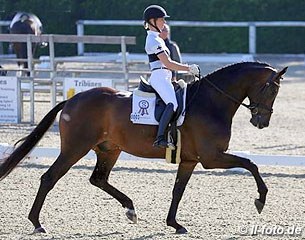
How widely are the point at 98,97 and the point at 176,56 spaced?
243 inches

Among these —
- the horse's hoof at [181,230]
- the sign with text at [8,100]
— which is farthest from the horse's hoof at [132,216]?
the sign with text at [8,100]

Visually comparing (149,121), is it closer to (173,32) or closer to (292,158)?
(292,158)

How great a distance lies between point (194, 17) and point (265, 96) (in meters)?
22.5

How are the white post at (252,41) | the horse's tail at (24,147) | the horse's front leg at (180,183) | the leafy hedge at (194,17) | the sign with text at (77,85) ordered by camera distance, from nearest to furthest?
the horse's front leg at (180,183)
the horse's tail at (24,147)
the sign with text at (77,85)
the white post at (252,41)
the leafy hedge at (194,17)

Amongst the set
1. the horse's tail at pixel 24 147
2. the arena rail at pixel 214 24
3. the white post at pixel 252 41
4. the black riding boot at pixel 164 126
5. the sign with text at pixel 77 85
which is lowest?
the white post at pixel 252 41

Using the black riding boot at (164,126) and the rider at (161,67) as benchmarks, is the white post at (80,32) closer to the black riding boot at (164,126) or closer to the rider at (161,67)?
the rider at (161,67)

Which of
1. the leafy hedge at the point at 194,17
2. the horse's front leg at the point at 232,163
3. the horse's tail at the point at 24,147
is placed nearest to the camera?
the horse's front leg at the point at 232,163

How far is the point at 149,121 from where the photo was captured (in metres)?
8.62

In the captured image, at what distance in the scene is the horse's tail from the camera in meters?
8.78

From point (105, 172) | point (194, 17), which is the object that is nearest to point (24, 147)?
point (105, 172)

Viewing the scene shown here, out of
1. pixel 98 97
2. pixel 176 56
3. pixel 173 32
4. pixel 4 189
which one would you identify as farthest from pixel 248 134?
pixel 173 32

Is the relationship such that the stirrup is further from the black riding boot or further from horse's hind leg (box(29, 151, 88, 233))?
horse's hind leg (box(29, 151, 88, 233))

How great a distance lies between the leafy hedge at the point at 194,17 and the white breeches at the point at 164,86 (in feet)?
71.9

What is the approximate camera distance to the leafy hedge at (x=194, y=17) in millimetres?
30281
